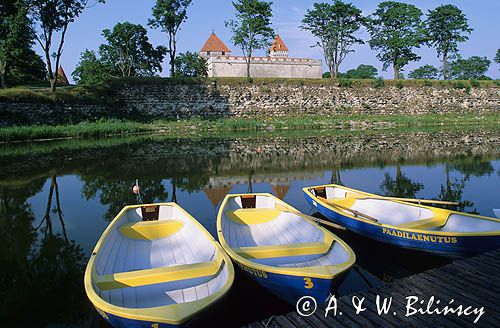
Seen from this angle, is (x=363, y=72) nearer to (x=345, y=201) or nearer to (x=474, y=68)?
(x=474, y=68)

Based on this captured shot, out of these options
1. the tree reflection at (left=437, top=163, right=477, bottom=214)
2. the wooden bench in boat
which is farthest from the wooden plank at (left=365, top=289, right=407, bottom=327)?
the tree reflection at (left=437, top=163, right=477, bottom=214)

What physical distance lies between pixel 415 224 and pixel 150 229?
4452 mm

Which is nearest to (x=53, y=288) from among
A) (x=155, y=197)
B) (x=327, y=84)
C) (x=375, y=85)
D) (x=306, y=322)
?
(x=306, y=322)

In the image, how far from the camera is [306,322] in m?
3.14

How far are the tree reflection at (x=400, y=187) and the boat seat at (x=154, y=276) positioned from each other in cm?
717

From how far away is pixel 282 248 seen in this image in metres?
4.50

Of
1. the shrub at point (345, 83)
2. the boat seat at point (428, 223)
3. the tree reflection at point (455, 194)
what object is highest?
the shrub at point (345, 83)

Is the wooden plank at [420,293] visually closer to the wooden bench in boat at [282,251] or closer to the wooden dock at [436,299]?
the wooden dock at [436,299]

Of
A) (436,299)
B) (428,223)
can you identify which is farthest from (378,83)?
(436,299)

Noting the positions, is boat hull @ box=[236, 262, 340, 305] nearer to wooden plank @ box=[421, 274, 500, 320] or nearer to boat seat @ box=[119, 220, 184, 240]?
wooden plank @ box=[421, 274, 500, 320]

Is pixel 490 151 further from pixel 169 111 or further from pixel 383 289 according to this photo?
pixel 169 111

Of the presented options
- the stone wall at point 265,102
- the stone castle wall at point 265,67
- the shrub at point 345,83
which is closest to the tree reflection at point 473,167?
the stone wall at point 265,102

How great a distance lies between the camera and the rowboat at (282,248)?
368cm

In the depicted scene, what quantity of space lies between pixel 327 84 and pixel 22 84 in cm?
3286
